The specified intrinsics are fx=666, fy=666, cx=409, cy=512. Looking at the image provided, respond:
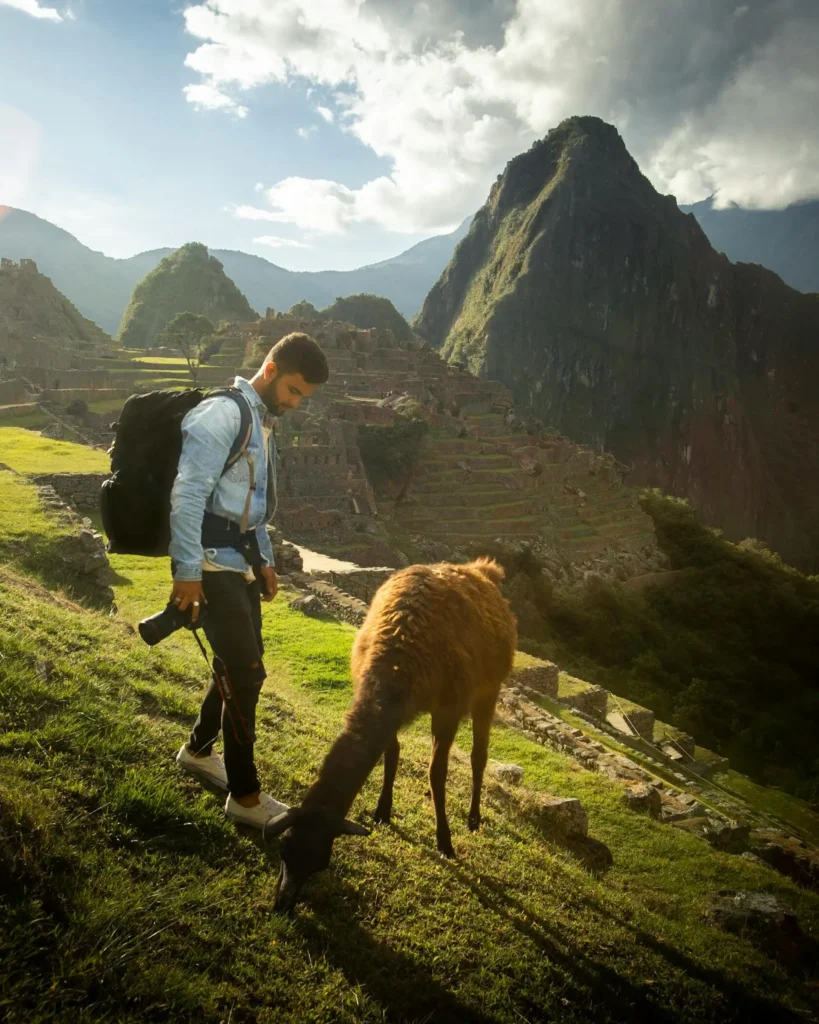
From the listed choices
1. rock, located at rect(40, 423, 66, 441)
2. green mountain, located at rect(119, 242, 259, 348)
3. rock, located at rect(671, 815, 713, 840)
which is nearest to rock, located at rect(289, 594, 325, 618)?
rock, located at rect(671, 815, 713, 840)

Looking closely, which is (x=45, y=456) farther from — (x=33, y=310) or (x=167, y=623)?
(x=33, y=310)

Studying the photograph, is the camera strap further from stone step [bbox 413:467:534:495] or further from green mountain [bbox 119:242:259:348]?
green mountain [bbox 119:242:259:348]

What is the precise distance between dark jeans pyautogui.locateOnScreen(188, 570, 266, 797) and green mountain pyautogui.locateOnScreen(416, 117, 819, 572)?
113 meters

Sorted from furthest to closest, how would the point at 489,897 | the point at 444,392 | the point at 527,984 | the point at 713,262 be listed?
the point at 713,262, the point at 444,392, the point at 489,897, the point at 527,984

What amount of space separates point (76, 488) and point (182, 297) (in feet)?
236

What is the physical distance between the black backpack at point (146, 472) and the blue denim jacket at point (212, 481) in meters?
0.07

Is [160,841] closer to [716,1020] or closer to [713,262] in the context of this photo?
[716,1020]

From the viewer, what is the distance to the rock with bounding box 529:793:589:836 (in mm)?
4375

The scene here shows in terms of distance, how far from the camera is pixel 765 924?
3.91m

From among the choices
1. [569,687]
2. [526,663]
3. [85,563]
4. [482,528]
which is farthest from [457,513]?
[85,563]

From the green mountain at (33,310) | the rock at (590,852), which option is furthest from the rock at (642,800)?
the green mountain at (33,310)

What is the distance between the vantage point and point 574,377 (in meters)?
122

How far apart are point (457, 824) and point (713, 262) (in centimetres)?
15868

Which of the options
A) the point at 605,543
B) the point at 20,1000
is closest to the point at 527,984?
the point at 20,1000
